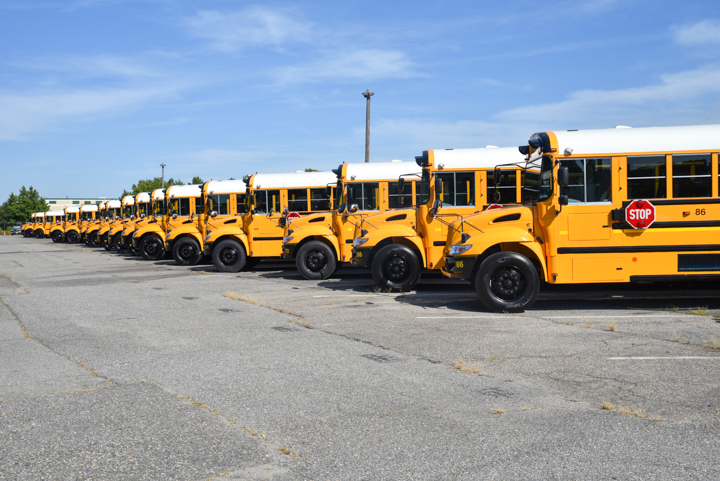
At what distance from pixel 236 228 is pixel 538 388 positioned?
13.4 meters

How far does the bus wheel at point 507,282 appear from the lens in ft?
30.0

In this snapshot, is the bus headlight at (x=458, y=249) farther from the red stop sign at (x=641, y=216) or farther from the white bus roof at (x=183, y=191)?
the white bus roof at (x=183, y=191)

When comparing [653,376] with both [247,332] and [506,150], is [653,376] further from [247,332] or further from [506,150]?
[506,150]

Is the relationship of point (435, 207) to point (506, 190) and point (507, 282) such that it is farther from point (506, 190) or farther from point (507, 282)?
point (507, 282)

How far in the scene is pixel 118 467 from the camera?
11.8 feet

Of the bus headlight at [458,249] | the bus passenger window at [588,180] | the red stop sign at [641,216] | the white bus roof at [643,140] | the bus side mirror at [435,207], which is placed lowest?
the bus headlight at [458,249]

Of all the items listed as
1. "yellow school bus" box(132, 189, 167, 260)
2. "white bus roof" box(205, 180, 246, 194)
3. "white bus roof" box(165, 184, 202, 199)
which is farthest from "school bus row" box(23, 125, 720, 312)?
"yellow school bus" box(132, 189, 167, 260)

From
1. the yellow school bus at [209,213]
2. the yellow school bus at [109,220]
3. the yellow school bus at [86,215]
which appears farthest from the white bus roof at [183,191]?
the yellow school bus at [86,215]

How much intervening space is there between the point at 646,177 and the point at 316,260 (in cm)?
802

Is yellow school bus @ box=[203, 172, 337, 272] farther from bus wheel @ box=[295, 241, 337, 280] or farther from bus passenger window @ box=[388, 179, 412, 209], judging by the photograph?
bus passenger window @ box=[388, 179, 412, 209]

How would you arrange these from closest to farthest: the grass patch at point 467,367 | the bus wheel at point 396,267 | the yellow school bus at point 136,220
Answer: the grass patch at point 467,367
the bus wheel at point 396,267
the yellow school bus at point 136,220

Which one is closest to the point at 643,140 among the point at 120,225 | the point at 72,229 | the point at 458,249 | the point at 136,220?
the point at 458,249

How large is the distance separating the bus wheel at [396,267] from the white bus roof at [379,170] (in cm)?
282

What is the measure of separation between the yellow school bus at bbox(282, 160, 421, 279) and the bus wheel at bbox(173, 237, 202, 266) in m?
5.57
